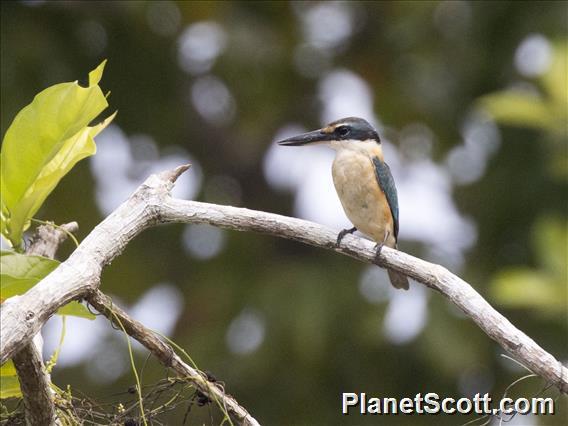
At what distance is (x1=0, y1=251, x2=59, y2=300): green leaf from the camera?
265cm

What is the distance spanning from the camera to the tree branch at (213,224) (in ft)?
8.46

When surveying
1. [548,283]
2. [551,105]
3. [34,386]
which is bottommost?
[34,386]

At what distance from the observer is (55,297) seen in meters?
2.49

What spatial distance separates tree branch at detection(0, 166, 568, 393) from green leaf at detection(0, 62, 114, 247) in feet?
0.78

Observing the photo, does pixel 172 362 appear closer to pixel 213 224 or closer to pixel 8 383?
pixel 213 224

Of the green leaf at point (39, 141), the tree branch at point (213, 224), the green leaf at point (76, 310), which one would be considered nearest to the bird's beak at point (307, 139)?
the tree branch at point (213, 224)

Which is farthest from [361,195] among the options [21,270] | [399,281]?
[21,270]

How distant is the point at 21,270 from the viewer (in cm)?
267

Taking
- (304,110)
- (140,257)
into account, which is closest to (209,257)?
(140,257)

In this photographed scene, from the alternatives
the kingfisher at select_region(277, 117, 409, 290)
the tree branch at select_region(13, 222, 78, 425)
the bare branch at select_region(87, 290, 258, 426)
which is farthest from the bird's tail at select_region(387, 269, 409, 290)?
the tree branch at select_region(13, 222, 78, 425)

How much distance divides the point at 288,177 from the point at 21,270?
7337 mm

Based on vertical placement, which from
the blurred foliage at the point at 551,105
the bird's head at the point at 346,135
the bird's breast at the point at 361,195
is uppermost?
the blurred foliage at the point at 551,105

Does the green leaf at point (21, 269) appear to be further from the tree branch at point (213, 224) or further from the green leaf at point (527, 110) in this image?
the green leaf at point (527, 110)

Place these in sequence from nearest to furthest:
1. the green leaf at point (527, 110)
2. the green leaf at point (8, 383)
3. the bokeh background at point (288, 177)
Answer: the green leaf at point (8, 383) < the green leaf at point (527, 110) < the bokeh background at point (288, 177)
